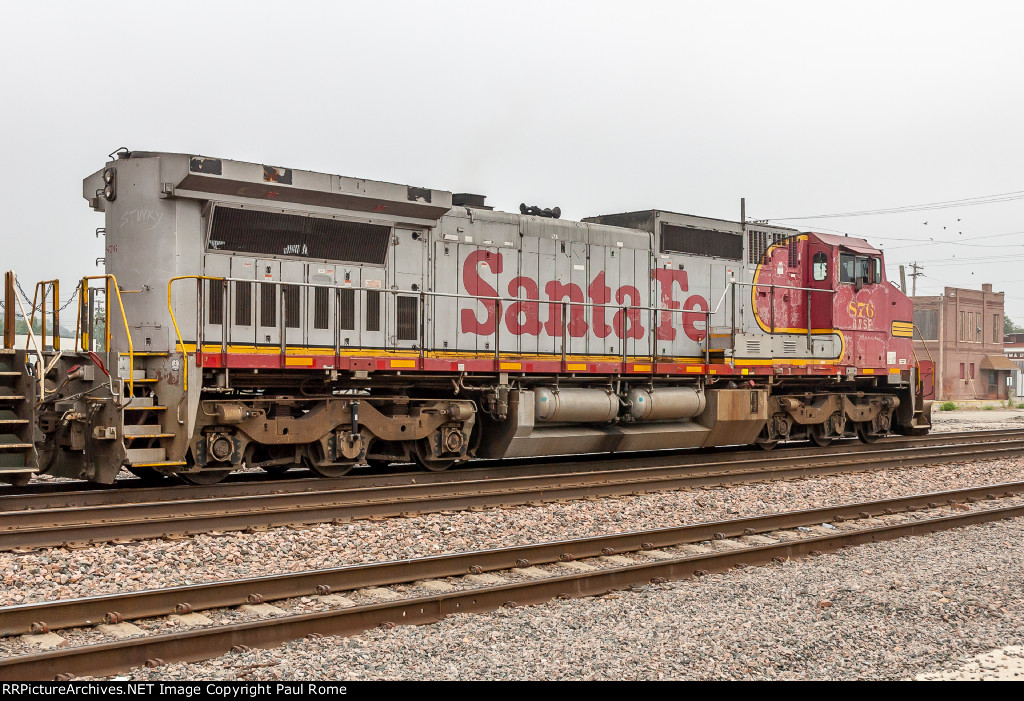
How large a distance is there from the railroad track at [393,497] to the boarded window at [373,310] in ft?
6.68

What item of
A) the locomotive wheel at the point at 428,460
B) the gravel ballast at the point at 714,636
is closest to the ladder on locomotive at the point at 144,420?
the locomotive wheel at the point at 428,460

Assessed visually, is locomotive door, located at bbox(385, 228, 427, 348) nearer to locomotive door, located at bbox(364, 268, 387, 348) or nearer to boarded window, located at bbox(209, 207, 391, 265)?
locomotive door, located at bbox(364, 268, 387, 348)

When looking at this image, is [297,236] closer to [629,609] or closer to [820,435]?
[629,609]

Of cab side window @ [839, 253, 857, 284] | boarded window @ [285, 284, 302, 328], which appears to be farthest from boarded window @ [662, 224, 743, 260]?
boarded window @ [285, 284, 302, 328]

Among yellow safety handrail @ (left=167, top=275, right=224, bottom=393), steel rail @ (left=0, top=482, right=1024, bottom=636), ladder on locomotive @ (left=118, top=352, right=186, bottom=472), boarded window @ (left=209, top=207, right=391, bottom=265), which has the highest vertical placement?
boarded window @ (left=209, top=207, right=391, bottom=265)

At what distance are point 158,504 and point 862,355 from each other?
500 inches

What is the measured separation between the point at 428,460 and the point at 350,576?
583 cm

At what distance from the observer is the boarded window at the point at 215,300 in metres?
10.8

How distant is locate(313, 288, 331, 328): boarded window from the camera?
37.7ft

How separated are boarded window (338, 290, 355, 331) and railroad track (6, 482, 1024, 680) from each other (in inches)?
203

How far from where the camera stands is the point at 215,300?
10.8m

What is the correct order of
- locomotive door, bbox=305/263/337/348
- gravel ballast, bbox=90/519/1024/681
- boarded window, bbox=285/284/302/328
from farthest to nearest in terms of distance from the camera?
locomotive door, bbox=305/263/337/348 < boarded window, bbox=285/284/302/328 < gravel ballast, bbox=90/519/1024/681

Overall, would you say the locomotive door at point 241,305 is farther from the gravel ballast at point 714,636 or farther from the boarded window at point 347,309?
the gravel ballast at point 714,636
